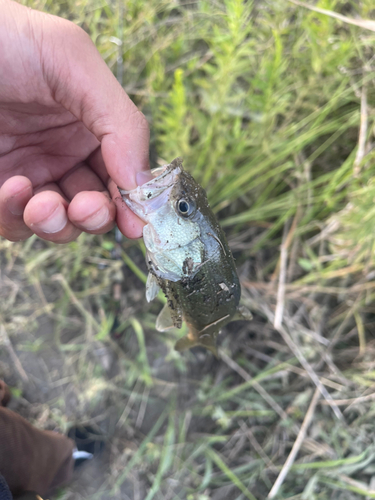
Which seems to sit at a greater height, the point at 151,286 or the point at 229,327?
the point at 151,286

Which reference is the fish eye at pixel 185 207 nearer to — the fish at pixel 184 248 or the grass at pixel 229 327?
the fish at pixel 184 248

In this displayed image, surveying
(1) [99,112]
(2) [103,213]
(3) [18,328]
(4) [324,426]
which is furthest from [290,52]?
(3) [18,328]

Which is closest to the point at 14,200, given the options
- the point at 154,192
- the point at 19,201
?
the point at 19,201

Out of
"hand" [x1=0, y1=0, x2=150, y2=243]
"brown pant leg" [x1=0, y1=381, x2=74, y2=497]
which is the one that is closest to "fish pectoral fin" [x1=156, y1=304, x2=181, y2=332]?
"hand" [x1=0, y1=0, x2=150, y2=243]

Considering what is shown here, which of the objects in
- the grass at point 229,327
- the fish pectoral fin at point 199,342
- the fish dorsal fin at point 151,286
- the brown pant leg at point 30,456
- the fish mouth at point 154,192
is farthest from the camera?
the grass at point 229,327

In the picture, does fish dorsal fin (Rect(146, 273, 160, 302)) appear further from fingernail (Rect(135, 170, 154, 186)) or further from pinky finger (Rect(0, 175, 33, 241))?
pinky finger (Rect(0, 175, 33, 241))

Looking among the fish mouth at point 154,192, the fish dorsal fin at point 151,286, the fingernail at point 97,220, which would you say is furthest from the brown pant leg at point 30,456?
the fish mouth at point 154,192

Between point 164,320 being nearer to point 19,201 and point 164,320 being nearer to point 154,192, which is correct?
point 154,192
